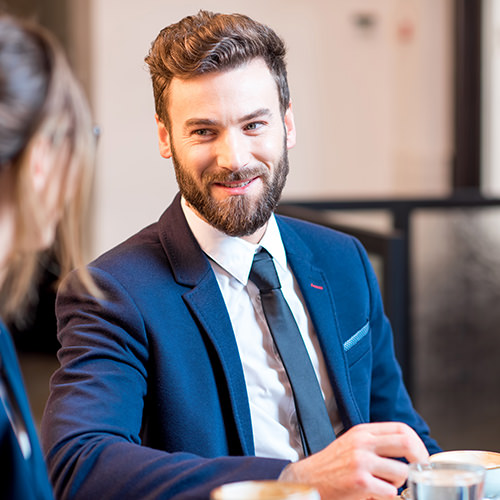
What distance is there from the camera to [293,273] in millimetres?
1535

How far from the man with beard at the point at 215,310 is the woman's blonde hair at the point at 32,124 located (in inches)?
14.7

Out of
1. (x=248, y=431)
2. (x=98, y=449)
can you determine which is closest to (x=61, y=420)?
Answer: (x=98, y=449)

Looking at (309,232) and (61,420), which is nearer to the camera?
(61,420)

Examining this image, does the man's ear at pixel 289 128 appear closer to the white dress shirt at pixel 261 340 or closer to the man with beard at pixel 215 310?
the man with beard at pixel 215 310

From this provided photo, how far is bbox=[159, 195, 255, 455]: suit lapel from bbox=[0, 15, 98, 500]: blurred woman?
47 centimetres

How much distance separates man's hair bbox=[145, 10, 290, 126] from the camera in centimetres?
138

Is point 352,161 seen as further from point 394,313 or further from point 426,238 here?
point 394,313

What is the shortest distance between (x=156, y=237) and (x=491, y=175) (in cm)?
442

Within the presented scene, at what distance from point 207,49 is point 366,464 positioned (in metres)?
0.69

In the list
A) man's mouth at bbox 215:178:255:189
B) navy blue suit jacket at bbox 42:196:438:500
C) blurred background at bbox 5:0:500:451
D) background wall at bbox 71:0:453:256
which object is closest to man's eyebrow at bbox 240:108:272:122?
man's mouth at bbox 215:178:255:189

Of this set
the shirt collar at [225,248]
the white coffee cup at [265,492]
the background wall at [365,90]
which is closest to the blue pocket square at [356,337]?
the shirt collar at [225,248]

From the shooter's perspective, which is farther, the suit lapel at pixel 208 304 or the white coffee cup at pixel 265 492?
the suit lapel at pixel 208 304

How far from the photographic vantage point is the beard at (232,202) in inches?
55.9

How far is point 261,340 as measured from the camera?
56.2 inches
